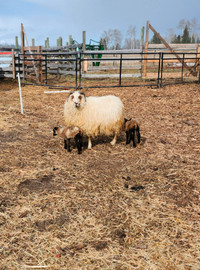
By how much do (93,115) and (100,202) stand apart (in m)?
2.32

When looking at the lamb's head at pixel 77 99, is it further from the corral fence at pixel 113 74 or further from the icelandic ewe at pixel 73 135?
the corral fence at pixel 113 74

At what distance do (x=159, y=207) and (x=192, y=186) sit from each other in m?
0.85

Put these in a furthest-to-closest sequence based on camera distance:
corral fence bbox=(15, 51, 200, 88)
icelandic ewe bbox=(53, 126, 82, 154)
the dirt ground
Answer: corral fence bbox=(15, 51, 200, 88) → icelandic ewe bbox=(53, 126, 82, 154) → the dirt ground

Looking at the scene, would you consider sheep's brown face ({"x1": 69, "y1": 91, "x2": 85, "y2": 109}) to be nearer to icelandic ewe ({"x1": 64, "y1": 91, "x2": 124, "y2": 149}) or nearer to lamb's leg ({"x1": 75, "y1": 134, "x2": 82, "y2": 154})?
icelandic ewe ({"x1": 64, "y1": 91, "x2": 124, "y2": 149})

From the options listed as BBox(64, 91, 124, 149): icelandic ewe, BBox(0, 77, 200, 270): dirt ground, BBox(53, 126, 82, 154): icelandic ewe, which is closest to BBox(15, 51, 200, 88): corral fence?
BBox(64, 91, 124, 149): icelandic ewe

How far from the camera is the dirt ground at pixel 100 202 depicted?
Answer: 2.63 m

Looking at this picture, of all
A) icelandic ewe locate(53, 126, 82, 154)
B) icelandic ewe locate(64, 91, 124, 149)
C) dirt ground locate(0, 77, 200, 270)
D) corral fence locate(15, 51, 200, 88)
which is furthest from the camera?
corral fence locate(15, 51, 200, 88)

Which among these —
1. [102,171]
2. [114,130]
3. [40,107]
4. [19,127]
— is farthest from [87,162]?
[40,107]

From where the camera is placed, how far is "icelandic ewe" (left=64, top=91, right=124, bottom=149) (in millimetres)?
5398

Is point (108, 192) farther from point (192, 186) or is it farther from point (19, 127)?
point (19, 127)

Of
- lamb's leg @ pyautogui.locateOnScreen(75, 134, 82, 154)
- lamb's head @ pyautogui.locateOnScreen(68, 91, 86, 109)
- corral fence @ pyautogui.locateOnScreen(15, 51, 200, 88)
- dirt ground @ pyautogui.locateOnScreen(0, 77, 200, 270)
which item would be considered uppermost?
corral fence @ pyautogui.locateOnScreen(15, 51, 200, 88)

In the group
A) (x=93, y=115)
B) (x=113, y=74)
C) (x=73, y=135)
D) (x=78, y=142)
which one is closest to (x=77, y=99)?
(x=93, y=115)

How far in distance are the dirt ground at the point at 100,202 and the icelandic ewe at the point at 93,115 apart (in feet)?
1.49

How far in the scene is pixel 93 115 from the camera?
5.43 m
